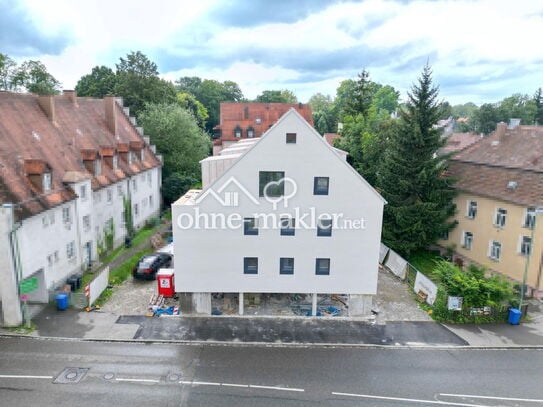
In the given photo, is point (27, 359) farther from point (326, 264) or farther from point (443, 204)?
point (443, 204)

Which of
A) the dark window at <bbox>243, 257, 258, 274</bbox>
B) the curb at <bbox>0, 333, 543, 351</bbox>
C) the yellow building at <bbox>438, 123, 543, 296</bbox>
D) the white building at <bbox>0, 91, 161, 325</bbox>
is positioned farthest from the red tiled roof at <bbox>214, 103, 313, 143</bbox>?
the curb at <bbox>0, 333, 543, 351</bbox>

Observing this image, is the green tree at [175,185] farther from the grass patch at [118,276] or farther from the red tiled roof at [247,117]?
the red tiled roof at [247,117]

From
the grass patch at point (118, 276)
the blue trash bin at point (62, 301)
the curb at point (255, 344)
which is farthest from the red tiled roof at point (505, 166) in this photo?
the blue trash bin at point (62, 301)

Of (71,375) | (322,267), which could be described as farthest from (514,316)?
(71,375)

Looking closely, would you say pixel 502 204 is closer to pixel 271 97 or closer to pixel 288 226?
pixel 288 226

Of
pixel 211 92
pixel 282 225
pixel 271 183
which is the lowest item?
pixel 282 225

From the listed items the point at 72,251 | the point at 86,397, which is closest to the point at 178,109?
the point at 72,251
